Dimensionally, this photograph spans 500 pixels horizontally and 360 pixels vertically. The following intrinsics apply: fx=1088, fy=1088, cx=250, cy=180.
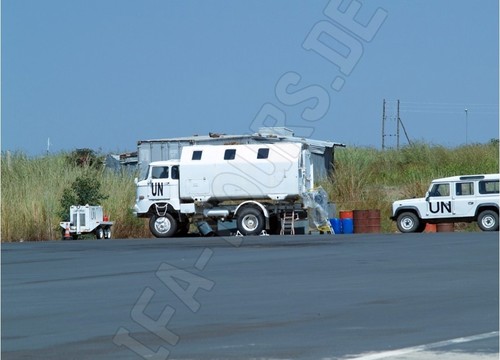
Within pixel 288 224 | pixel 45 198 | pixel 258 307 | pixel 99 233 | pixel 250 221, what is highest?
pixel 45 198

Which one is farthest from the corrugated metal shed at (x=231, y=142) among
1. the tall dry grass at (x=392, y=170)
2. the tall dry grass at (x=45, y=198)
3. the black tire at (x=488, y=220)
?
the black tire at (x=488, y=220)

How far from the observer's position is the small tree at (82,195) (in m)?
40.8

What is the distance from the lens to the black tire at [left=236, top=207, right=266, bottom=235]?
39.9 metres

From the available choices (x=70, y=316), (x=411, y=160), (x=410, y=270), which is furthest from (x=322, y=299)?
(x=411, y=160)

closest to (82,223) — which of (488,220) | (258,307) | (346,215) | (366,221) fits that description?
(346,215)

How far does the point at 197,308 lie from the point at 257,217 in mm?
26782

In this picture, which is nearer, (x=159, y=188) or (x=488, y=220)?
(x=488, y=220)

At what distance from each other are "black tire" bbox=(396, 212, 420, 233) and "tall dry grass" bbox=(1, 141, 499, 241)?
326 cm

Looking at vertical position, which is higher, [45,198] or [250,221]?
[45,198]

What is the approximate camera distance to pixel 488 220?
3922 centimetres

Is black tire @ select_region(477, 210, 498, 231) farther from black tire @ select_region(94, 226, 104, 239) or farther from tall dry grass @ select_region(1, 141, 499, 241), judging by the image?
black tire @ select_region(94, 226, 104, 239)

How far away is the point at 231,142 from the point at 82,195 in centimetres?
1071

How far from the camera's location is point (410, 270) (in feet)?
60.6

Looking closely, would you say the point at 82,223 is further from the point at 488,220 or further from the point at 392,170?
the point at 392,170
